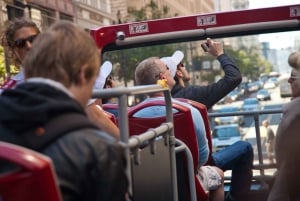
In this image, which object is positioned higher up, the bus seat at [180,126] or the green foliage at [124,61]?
the green foliage at [124,61]

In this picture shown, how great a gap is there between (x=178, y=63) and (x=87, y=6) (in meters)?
32.6

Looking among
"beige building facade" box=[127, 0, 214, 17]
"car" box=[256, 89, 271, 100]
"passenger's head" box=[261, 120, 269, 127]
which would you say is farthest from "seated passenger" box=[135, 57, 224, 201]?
"car" box=[256, 89, 271, 100]

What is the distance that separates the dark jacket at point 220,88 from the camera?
4.74 meters

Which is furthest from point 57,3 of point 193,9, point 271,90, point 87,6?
point 271,90

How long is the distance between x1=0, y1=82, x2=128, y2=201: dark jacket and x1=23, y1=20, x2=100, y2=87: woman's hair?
2.6 inches

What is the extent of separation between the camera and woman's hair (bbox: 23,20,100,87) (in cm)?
199

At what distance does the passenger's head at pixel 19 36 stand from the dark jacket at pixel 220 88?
1607 mm

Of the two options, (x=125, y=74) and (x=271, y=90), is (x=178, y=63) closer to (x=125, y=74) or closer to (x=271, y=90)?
(x=125, y=74)

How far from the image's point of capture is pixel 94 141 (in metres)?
1.87

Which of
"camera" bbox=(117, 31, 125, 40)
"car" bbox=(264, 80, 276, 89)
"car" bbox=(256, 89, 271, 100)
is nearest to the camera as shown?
"camera" bbox=(117, 31, 125, 40)

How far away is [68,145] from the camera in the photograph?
72.9 inches

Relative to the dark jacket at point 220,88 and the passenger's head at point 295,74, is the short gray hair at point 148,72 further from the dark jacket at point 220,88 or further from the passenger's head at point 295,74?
the passenger's head at point 295,74

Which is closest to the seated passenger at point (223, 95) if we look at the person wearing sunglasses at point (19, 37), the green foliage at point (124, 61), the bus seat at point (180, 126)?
the green foliage at point (124, 61)

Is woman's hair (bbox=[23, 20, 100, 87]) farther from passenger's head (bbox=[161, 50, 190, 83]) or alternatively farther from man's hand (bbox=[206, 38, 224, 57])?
man's hand (bbox=[206, 38, 224, 57])
